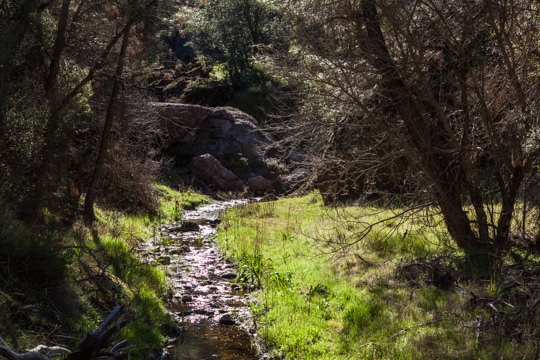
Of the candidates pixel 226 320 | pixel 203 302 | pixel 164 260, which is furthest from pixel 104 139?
pixel 226 320

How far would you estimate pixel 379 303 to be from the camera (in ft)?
27.8

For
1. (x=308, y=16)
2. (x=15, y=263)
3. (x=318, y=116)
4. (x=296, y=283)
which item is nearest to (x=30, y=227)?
(x=15, y=263)

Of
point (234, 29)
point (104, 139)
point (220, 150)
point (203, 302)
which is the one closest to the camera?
point (203, 302)

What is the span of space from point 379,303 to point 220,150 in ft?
79.1

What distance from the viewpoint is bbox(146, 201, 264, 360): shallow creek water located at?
26.9 ft

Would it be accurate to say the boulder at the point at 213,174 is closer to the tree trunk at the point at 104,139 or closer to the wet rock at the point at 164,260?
the tree trunk at the point at 104,139

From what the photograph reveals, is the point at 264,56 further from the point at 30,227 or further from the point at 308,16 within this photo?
the point at 30,227

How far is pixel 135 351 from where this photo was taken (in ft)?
24.3

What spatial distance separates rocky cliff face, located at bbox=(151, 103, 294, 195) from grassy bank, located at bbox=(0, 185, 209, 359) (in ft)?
60.4

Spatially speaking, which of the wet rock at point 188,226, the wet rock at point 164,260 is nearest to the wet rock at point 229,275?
the wet rock at point 164,260

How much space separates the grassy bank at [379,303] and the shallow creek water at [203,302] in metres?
0.35

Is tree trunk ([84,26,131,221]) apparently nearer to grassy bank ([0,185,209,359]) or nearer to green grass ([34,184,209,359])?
green grass ([34,184,209,359])

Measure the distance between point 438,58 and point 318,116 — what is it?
2380mm

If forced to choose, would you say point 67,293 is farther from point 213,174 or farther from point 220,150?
point 220,150
